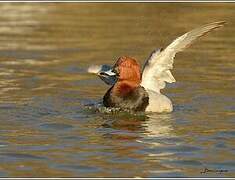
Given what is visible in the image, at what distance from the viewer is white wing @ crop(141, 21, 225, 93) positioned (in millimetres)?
12367

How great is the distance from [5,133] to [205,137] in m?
2.35

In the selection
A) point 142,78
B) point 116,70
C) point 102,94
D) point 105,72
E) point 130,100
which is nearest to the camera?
point 130,100

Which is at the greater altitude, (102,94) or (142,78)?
(142,78)

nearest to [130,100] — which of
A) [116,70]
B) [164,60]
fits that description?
[116,70]

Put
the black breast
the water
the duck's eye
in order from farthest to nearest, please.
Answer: the duck's eye < the black breast < the water

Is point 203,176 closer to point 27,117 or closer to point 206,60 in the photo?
point 27,117

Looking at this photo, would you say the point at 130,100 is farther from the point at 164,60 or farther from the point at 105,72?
the point at 164,60

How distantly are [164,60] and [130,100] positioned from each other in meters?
0.80

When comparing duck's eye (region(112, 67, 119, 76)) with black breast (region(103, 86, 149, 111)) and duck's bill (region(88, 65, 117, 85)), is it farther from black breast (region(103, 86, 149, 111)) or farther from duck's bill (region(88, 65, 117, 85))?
black breast (region(103, 86, 149, 111))

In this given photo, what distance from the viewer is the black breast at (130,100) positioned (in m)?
12.1

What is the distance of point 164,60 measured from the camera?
492 inches

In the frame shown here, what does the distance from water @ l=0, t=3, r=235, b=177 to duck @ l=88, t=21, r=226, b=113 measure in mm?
167

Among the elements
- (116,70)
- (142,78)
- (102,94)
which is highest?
(116,70)

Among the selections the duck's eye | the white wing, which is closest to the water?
the white wing
